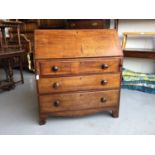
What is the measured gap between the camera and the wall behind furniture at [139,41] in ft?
9.28

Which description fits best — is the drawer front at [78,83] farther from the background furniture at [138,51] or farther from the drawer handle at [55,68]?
the background furniture at [138,51]

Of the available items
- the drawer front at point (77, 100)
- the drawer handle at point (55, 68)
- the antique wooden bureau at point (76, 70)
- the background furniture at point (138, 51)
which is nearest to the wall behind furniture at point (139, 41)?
the background furniture at point (138, 51)

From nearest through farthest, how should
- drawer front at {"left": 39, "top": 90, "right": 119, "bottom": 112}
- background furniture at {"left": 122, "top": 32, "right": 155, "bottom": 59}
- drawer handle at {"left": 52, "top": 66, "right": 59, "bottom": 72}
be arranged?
1. drawer handle at {"left": 52, "top": 66, "right": 59, "bottom": 72}
2. drawer front at {"left": 39, "top": 90, "right": 119, "bottom": 112}
3. background furniture at {"left": 122, "top": 32, "right": 155, "bottom": 59}

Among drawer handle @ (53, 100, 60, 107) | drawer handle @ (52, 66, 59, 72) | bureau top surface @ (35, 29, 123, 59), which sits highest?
bureau top surface @ (35, 29, 123, 59)

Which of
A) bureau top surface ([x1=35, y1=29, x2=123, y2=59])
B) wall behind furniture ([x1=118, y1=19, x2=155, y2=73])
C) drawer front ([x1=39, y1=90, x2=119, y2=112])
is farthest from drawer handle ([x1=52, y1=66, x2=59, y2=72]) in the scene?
wall behind furniture ([x1=118, y1=19, x2=155, y2=73])

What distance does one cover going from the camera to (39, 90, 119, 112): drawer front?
5.90ft

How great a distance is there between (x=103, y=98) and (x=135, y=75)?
1.17m

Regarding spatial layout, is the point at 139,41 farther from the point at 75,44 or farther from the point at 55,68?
the point at 55,68

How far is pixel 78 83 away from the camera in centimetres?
178

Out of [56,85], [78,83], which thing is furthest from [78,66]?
[56,85]

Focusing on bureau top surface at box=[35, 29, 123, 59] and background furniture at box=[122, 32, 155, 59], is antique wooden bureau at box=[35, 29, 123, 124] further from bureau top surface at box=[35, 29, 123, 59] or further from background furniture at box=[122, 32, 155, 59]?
background furniture at box=[122, 32, 155, 59]

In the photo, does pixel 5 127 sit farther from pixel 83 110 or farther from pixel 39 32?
pixel 39 32

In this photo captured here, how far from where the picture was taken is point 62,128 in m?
1.84

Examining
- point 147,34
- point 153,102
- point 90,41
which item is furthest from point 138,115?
point 147,34
